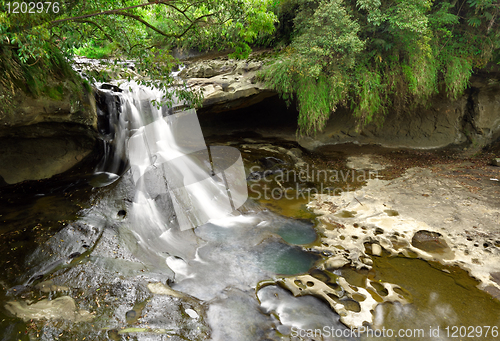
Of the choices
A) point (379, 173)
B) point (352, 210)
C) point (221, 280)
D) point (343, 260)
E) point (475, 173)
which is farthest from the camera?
point (379, 173)

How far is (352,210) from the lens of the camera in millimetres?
7137

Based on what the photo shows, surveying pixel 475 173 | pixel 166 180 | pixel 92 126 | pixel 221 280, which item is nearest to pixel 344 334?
pixel 221 280

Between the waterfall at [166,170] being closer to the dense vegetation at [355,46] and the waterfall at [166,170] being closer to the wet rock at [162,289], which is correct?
the wet rock at [162,289]

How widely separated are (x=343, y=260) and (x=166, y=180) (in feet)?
16.1

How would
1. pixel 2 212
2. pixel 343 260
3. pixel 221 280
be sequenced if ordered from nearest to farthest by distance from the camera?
pixel 221 280 < pixel 343 260 < pixel 2 212

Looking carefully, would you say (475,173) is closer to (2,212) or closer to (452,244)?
(452,244)

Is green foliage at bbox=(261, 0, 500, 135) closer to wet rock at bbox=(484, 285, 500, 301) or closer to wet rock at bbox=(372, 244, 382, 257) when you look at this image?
wet rock at bbox=(372, 244, 382, 257)

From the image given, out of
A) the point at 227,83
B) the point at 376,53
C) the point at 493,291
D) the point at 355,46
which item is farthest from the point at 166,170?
the point at 376,53

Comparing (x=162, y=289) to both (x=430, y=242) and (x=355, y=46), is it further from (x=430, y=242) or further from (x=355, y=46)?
(x=355, y=46)

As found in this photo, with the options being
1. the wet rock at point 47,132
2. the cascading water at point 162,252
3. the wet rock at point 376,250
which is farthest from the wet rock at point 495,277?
the wet rock at point 47,132

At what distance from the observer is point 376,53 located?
9.61m

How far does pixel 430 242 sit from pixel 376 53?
681cm

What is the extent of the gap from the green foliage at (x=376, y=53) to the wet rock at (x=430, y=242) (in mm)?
4929

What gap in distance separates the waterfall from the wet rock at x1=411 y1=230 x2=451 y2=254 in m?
4.32
